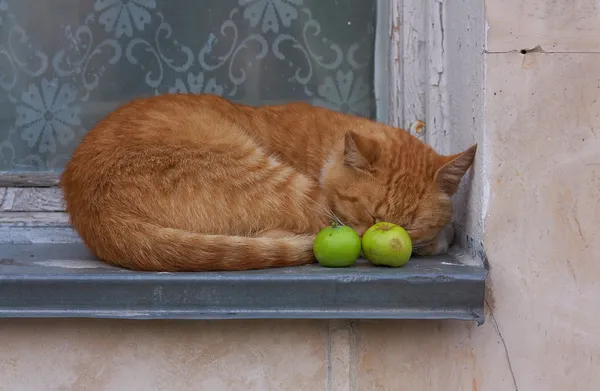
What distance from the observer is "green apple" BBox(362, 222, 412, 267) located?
216 centimetres

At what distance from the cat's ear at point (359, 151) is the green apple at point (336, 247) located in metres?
0.34

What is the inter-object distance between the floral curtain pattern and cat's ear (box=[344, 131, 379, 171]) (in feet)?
2.05

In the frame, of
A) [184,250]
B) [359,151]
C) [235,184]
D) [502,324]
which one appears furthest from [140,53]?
[502,324]

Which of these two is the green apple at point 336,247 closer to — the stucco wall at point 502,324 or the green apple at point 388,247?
the green apple at point 388,247

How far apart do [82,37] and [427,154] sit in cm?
157

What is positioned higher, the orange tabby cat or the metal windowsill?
the orange tabby cat

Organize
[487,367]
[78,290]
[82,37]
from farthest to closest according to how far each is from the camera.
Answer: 1. [82,37]
2. [487,367]
3. [78,290]

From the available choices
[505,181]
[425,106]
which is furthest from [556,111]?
[425,106]

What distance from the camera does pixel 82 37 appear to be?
3076mm

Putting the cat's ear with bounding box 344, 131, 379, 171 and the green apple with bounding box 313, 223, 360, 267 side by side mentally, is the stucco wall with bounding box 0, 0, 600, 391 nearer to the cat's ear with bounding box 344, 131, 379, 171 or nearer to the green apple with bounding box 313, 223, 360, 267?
the green apple with bounding box 313, 223, 360, 267

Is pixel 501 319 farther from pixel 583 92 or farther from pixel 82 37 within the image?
pixel 82 37

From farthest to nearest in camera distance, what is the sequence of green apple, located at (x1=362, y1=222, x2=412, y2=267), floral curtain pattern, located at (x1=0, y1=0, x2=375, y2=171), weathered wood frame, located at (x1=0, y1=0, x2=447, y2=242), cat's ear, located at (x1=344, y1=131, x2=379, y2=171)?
floral curtain pattern, located at (x1=0, y1=0, x2=375, y2=171)
weathered wood frame, located at (x1=0, y1=0, x2=447, y2=242)
cat's ear, located at (x1=344, y1=131, x2=379, y2=171)
green apple, located at (x1=362, y1=222, x2=412, y2=267)

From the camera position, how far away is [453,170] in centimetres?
235

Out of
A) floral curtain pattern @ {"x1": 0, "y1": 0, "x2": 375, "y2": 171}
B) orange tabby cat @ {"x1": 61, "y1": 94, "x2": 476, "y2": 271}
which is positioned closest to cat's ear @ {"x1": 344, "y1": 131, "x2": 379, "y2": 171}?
orange tabby cat @ {"x1": 61, "y1": 94, "x2": 476, "y2": 271}
